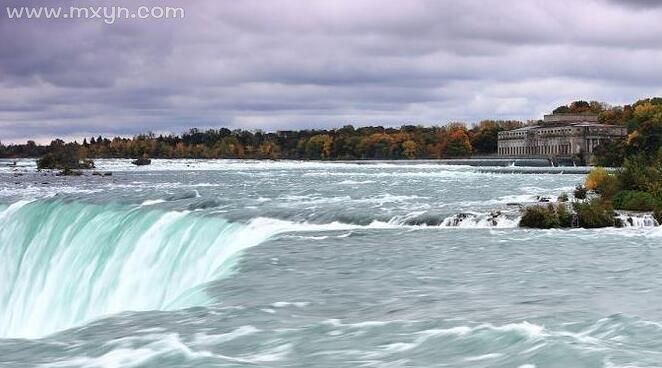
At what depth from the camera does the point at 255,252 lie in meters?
20.7

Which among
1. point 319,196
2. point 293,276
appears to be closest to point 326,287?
point 293,276

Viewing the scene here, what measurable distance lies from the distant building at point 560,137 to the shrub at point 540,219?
11575 centimetres

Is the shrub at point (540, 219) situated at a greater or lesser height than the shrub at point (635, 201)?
lesser

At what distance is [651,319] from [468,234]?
36.9 ft

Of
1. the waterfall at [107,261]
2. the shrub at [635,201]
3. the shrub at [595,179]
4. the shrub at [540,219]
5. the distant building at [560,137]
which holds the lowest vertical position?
the waterfall at [107,261]

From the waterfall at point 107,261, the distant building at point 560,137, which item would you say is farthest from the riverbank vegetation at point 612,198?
the distant building at point 560,137

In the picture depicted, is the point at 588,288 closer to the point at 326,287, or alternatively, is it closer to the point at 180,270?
the point at 326,287

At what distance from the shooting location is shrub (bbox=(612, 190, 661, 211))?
2814 cm

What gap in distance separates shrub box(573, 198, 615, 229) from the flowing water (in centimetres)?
62

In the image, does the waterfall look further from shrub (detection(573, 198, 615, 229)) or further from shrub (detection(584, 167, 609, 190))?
shrub (detection(584, 167, 609, 190))

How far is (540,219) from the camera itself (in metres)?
25.9

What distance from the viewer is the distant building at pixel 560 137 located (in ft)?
517

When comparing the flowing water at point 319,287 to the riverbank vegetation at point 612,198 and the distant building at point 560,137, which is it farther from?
the distant building at point 560,137

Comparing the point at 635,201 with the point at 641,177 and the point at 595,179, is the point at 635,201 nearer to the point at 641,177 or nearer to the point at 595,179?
the point at 641,177
